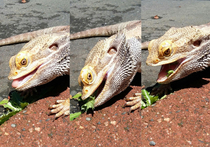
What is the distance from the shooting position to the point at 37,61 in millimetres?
3244

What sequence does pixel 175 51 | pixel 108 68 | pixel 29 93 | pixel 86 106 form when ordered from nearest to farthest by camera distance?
1. pixel 108 68
2. pixel 86 106
3. pixel 175 51
4. pixel 29 93

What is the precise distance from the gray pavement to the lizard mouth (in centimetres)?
245

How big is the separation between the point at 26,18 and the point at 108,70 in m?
3.53

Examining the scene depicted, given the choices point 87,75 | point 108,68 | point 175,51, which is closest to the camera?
point 87,75

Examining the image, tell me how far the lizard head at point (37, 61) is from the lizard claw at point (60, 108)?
45cm

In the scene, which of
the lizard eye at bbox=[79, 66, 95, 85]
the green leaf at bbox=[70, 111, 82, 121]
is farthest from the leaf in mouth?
the lizard eye at bbox=[79, 66, 95, 85]

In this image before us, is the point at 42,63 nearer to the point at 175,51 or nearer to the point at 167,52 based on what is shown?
the point at 167,52

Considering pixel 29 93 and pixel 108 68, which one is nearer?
pixel 108 68

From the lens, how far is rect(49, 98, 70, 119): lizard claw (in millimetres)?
3018

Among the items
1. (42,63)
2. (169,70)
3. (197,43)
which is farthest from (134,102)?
(42,63)

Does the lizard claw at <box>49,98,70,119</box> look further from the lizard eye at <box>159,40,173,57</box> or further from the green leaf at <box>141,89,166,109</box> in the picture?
the lizard eye at <box>159,40,173,57</box>

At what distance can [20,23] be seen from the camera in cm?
545

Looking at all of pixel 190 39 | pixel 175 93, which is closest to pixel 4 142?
pixel 175 93

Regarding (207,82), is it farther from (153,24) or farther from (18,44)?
(18,44)
